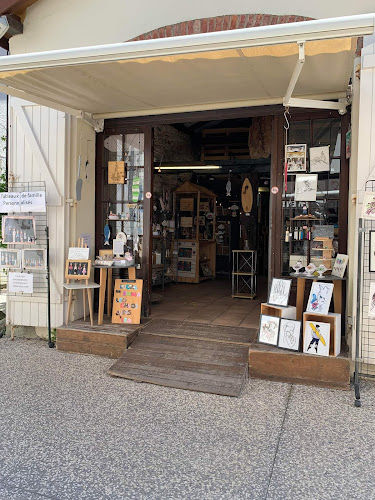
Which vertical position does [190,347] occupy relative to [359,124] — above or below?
below

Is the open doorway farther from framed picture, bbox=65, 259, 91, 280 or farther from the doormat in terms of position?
the doormat

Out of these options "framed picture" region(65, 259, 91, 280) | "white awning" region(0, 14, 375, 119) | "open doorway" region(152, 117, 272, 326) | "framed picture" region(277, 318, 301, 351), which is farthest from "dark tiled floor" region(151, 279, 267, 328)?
"white awning" region(0, 14, 375, 119)

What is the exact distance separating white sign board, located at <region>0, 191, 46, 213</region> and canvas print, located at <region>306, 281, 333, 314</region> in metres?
3.28

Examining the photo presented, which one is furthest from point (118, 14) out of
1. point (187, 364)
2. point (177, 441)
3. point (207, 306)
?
point (177, 441)

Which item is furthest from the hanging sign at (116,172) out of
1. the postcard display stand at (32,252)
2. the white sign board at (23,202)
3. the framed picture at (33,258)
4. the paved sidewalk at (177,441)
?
the paved sidewalk at (177,441)

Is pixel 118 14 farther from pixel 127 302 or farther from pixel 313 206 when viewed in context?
pixel 127 302

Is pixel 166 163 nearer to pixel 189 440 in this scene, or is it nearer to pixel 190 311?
pixel 190 311

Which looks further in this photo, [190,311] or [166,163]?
[166,163]

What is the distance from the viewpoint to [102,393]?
3881 millimetres

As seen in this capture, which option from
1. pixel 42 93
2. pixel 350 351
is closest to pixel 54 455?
pixel 350 351

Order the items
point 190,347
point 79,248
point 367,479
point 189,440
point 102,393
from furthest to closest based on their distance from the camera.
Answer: point 79,248
point 190,347
point 102,393
point 189,440
point 367,479

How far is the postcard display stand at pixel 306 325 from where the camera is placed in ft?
13.5

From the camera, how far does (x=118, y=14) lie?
531cm

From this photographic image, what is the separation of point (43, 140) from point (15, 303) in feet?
7.24
